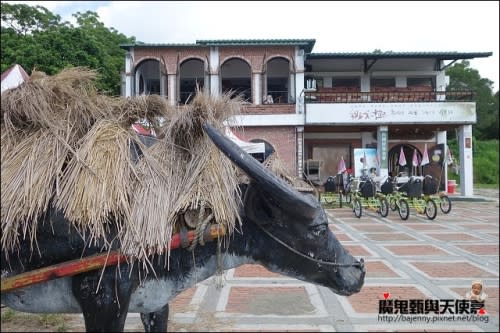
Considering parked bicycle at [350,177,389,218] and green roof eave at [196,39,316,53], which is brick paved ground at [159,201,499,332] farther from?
green roof eave at [196,39,316,53]

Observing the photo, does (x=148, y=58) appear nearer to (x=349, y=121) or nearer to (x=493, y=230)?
(x=349, y=121)

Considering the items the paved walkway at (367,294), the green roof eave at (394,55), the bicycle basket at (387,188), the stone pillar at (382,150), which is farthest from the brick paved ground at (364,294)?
the green roof eave at (394,55)

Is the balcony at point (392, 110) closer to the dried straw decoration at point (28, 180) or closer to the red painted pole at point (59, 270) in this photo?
the dried straw decoration at point (28, 180)

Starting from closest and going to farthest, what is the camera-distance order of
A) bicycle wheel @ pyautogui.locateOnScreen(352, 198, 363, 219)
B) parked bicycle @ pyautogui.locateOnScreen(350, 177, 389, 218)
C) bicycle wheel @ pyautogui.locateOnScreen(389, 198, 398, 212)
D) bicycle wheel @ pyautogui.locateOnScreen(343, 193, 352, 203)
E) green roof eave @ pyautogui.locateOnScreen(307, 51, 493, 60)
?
1. bicycle wheel @ pyautogui.locateOnScreen(352, 198, 363, 219)
2. parked bicycle @ pyautogui.locateOnScreen(350, 177, 389, 218)
3. bicycle wheel @ pyautogui.locateOnScreen(389, 198, 398, 212)
4. bicycle wheel @ pyautogui.locateOnScreen(343, 193, 352, 203)
5. green roof eave @ pyautogui.locateOnScreen(307, 51, 493, 60)

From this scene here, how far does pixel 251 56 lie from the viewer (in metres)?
19.1

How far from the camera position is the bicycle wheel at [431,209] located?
1182 centimetres

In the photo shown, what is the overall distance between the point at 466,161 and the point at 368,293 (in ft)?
53.9

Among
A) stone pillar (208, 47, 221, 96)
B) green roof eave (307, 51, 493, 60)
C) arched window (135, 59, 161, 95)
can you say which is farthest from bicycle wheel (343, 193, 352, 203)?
arched window (135, 59, 161, 95)

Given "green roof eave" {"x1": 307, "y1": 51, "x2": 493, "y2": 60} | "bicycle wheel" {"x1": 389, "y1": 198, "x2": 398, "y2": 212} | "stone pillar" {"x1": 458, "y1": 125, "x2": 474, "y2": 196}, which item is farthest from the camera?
"green roof eave" {"x1": 307, "y1": 51, "x2": 493, "y2": 60}

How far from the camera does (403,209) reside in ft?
39.7

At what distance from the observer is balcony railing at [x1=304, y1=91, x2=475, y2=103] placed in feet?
60.7

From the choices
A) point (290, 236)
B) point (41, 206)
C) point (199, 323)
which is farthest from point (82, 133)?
point (199, 323)

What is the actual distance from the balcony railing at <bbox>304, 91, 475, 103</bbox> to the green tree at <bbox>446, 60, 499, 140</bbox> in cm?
1612

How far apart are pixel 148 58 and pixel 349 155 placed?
11.3m
